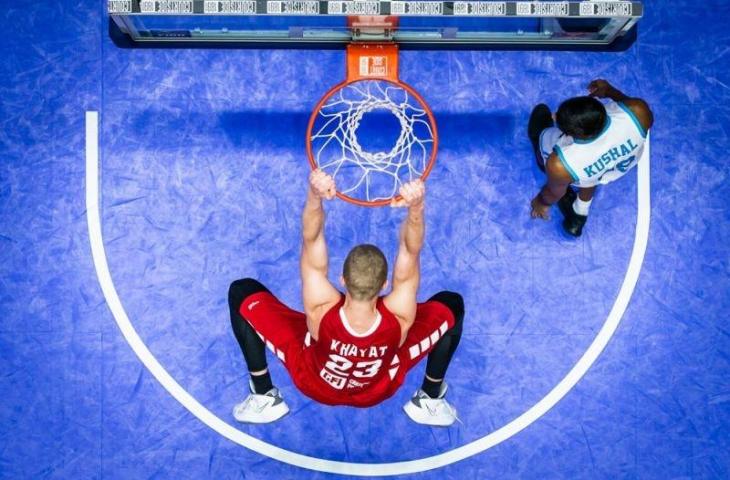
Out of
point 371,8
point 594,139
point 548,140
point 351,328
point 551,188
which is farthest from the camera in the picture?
point 548,140

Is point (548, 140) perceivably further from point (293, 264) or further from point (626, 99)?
point (293, 264)

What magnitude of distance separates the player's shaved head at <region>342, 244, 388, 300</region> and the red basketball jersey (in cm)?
27

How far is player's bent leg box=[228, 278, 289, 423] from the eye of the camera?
17.9ft

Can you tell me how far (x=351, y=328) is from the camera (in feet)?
15.2

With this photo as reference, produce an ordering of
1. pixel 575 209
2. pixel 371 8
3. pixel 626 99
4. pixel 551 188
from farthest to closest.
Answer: pixel 575 209, pixel 551 188, pixel 626 99, pixel 371 8

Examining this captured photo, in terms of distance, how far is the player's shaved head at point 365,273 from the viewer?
174 inches

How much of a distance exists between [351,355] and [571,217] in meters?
2.13

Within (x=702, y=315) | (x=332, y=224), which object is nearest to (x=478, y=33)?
(x=332, y=224)

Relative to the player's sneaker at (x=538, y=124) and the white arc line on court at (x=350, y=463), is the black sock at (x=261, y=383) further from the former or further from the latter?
the player's sneaker at (x=538, y=124)

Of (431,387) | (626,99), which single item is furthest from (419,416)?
(626,99)

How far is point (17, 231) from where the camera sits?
19.6 feet

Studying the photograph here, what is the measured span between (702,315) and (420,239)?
2.54 m

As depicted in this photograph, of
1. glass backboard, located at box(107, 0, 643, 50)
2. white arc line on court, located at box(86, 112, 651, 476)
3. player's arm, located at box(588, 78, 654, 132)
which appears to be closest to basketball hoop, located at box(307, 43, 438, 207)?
glass backboard, located at box(107, 0, 643, 50)

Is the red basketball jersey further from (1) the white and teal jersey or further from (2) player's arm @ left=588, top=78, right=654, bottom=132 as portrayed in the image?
(2) player's arm @ left=588, top=78, right=654, bottom=132
